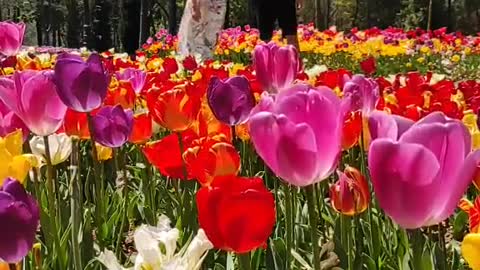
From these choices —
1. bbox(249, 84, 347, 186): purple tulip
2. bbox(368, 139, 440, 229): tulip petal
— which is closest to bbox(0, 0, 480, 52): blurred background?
bbox(249, 84, 347, 186): purple tulip

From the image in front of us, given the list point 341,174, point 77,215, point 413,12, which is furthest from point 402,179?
point 413,12

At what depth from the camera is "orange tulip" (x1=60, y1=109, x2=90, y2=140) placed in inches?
81.5

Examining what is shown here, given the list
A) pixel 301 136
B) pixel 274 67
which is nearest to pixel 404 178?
pixel 301 136

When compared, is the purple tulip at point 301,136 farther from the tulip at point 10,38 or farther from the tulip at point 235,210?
the tulip at point 10,38

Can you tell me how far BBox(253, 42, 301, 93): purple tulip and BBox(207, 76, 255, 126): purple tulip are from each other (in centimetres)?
61

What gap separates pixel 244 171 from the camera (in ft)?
8.77

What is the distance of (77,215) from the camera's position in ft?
5.31

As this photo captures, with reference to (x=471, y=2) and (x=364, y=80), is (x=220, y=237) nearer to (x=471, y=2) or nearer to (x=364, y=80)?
(x=364, y=80)

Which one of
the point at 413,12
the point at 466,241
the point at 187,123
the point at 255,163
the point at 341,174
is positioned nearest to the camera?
the point at 466,241

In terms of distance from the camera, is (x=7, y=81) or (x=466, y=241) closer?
(x=466, y=241)

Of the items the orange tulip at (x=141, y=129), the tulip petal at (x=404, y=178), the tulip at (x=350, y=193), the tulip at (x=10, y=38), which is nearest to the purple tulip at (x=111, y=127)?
the orange tulip at (x=141, y=129)

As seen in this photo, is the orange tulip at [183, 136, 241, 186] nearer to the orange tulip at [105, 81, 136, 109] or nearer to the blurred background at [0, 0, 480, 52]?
the orange tulip at [105, 81, 136, 109]

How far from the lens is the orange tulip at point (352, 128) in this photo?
1.83 metres

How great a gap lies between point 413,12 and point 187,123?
3477 cm
